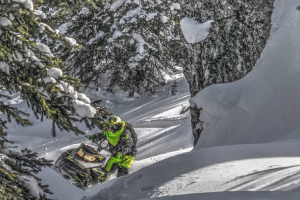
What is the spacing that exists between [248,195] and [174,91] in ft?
36.9

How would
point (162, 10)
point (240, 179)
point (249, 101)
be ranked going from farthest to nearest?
point (162, 10), point (249, 101), point (240, 179)

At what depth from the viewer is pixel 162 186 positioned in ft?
11.0

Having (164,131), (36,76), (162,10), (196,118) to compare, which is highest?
(162,10)

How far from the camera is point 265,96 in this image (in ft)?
14.2

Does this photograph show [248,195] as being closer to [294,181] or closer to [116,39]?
[294,181]

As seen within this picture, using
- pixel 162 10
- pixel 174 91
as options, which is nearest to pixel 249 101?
pixel 162 10

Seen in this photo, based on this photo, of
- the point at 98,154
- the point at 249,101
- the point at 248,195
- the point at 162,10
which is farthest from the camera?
the point at 162,10

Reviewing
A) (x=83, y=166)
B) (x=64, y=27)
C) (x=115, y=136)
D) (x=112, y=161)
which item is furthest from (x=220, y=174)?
(x=64, y=27)

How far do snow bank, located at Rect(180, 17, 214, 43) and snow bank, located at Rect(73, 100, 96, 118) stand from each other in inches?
71.9

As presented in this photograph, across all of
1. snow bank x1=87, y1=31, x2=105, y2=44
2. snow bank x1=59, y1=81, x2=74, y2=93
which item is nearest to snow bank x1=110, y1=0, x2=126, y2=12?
snow bank x1=87, y1=31, x2=105, y2=44

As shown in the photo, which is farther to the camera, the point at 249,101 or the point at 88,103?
the point at 249,101

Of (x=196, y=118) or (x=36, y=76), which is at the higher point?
(x=36, y=76)

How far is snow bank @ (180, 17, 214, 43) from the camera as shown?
14.8 feet

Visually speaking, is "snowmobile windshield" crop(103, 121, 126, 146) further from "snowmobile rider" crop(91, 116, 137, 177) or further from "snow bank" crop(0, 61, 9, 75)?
"snow bank" crop(0, 61, 9, 75)
